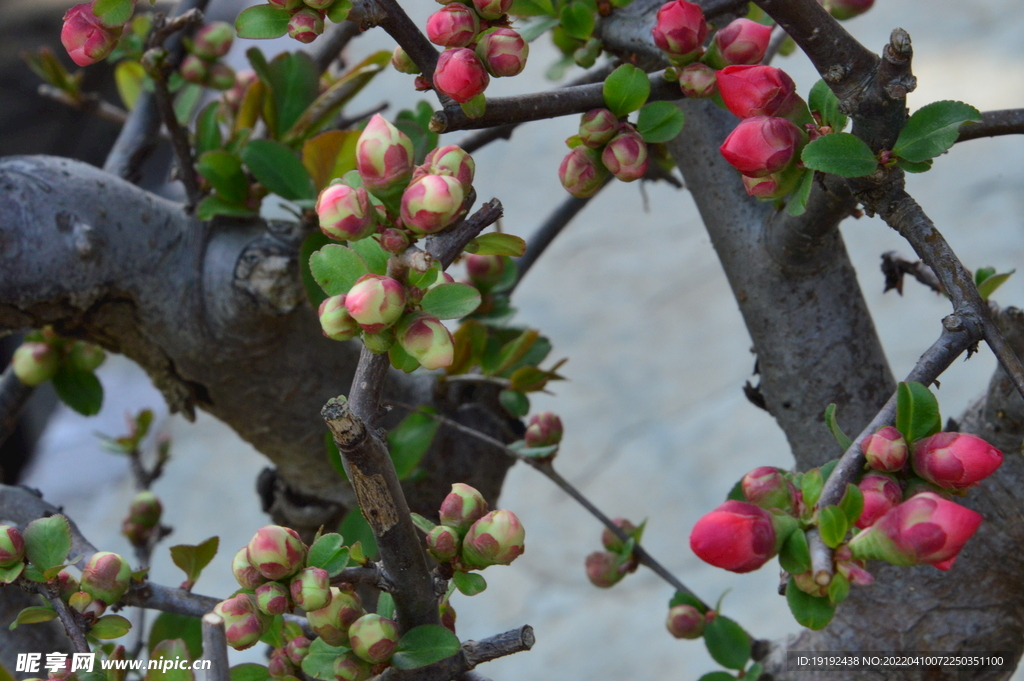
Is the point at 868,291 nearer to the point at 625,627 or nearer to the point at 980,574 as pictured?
the point at 625,627

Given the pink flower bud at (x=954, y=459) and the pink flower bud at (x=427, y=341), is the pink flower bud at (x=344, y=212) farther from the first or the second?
the pink flower bud at (x=954, y=459)

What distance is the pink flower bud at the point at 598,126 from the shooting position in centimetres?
33

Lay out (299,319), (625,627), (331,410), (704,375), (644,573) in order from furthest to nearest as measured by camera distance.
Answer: (704,375), (644,573), (625,627), (299,319), (331,410)

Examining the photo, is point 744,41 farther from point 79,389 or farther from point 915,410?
point 79,389

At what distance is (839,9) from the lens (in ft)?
1.38

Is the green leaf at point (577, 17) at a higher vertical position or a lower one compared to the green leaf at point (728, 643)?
higher

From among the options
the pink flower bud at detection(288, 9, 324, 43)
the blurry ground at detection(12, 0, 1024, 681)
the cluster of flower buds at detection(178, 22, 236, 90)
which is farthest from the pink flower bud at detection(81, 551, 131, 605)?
the blurry ground at detection(12, 0, 1024, 681)

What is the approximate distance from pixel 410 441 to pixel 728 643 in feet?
0.72

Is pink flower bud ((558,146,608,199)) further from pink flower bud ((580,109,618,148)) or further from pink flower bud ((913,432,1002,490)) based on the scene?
pink flower bud ((913,432,1002,490))

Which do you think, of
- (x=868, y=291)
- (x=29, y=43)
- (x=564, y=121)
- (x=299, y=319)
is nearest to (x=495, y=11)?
(x=299, y=319)

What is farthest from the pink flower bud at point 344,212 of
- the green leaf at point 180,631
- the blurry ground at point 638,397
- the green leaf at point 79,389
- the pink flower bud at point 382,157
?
the blurry ground at point 638,397

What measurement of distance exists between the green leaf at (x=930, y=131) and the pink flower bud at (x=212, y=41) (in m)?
0.52

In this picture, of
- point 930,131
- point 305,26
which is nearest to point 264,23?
point 305,26

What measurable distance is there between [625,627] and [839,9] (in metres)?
1.34
